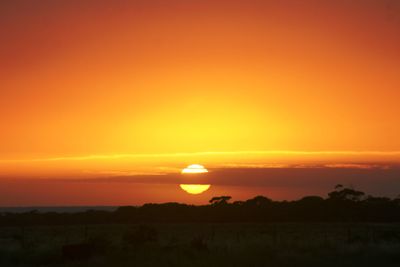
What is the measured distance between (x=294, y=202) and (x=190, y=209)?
13529mm

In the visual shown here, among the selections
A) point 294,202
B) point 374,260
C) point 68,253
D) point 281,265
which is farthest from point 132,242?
point 294,202

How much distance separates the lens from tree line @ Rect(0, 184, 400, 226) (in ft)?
244

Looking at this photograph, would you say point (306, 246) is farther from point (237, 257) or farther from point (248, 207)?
point (248, 207)

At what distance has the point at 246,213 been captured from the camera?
7962cm

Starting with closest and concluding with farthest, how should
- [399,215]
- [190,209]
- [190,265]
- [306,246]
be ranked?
[190,265]
[306,246]
[399,215]
[190,209]

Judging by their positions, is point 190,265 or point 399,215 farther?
point 399,215

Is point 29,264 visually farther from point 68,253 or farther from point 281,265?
point 281,265

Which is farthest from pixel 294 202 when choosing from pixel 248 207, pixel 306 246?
pixel 306 246

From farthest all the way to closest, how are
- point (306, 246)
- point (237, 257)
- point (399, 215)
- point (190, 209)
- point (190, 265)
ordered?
1. point (190, 209)
2. point (399, 215)
3. point (306, 246)
4. point (237, 257)
5. point (190, 265)

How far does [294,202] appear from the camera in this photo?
8488 centimetres

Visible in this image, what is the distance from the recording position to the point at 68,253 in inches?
1116

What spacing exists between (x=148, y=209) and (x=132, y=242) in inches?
1937

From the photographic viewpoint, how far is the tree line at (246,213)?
74.4 m

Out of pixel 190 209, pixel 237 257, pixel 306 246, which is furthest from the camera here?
pixel 190 209
